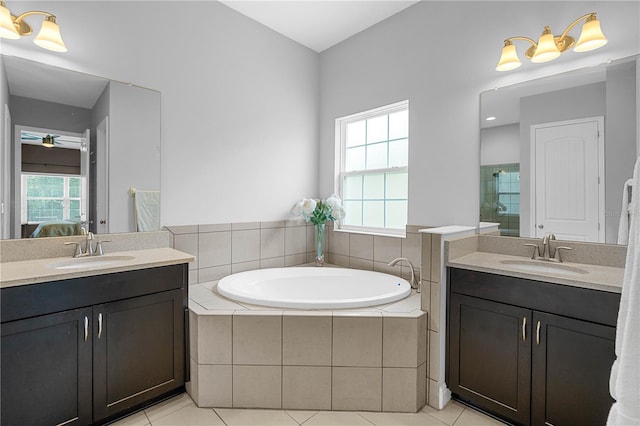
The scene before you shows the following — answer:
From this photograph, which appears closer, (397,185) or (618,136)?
(618,136)

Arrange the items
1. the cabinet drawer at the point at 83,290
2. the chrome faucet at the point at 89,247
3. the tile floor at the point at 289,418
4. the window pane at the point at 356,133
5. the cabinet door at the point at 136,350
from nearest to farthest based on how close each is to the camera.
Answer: the cabinet drawer at the point at 83,290
the cabinet door at the point at 136,350
the tile floor at the point at 289,418
the chrome faucet at the point at 89,247
the window pane at the point at 356,133

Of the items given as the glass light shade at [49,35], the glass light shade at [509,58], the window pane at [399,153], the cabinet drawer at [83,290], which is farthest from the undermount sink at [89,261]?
the glass light shade at [509,58]

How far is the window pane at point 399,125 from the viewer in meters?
2.81

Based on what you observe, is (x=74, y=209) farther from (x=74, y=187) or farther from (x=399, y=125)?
(x=399, y=125)

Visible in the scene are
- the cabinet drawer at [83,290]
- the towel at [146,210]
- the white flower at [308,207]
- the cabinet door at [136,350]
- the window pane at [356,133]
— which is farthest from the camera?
the window pane at [356,133]

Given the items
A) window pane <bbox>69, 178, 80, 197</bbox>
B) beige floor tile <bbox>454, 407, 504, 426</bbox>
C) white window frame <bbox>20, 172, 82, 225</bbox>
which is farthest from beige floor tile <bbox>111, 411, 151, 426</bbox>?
beige floor tile <bbox>454, 407, 504, 426</bbox>

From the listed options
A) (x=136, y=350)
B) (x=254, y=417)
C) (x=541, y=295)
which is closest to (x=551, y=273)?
(x=541, y=295)

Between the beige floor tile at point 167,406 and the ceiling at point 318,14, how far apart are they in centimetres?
288

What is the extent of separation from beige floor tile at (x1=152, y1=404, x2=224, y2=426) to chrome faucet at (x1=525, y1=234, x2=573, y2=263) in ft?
6.72

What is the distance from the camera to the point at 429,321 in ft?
6.21

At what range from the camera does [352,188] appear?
326 cm

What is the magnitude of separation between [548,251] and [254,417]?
193 centimetres

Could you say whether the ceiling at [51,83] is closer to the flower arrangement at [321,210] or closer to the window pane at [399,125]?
the flower arrangement at [321,210]

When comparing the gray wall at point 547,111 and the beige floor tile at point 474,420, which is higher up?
the gray wall at point 547,111
